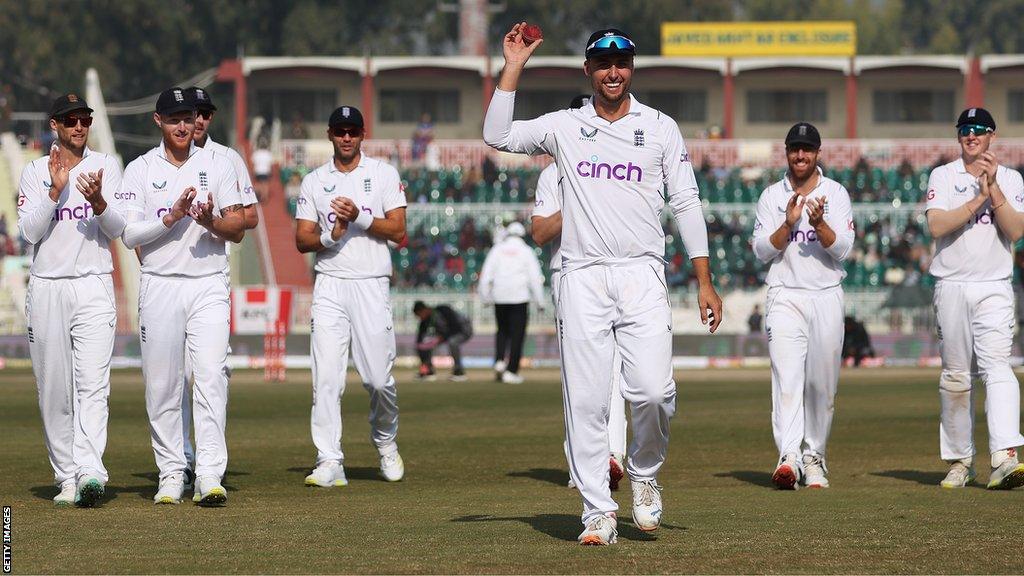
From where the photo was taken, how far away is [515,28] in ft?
29.8

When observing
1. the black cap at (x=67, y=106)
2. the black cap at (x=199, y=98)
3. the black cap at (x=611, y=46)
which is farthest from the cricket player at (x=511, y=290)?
the black cap at (x=611, y=46)

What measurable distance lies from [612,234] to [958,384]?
14.5ft

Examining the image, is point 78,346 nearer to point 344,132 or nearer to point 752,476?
point 344,132

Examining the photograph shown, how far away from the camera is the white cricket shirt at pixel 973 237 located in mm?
12266

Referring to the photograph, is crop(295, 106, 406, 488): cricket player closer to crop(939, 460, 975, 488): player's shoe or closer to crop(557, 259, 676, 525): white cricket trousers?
crop(557, 259, 676, 525): white cricket trousers

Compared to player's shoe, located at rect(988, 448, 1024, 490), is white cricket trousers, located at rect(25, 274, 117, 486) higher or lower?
higher

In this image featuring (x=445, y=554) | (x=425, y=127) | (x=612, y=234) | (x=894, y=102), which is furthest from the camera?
(x=894, y=102)

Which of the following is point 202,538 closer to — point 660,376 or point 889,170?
point 660,376

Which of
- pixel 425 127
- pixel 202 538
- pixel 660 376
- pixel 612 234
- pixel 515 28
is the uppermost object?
pixel 425 127

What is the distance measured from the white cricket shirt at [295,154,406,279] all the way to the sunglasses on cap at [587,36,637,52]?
3675mm

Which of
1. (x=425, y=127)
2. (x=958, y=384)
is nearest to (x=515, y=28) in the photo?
(x=958, y=384)

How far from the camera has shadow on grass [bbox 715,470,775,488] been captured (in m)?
12.5

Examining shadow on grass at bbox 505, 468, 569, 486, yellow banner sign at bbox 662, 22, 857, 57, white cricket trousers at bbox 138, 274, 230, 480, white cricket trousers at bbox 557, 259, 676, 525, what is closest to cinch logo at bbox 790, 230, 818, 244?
shadow on grass at bbox 505, 468, 569, 486

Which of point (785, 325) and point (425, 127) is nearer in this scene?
point (785, 325)
